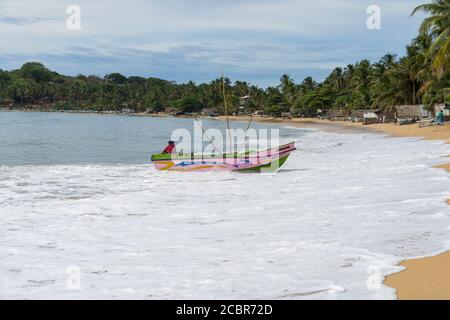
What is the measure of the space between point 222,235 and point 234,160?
11.2 m

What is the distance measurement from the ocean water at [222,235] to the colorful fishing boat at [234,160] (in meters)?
2.70

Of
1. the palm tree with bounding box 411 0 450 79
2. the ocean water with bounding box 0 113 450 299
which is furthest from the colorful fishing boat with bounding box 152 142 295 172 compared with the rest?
the palm tree with bounding box 411 0 450 79

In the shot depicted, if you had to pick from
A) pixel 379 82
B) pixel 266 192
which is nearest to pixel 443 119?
pixel 379 82

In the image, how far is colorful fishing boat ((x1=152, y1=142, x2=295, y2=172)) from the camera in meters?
20.3

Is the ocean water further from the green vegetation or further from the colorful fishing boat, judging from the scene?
the green vegetation

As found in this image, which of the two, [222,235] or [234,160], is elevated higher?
[234,160]

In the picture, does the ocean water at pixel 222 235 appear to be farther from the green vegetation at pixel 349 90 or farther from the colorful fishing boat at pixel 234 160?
the green vegetation at pixel 349 90

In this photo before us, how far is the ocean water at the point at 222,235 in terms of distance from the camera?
653 centimetres

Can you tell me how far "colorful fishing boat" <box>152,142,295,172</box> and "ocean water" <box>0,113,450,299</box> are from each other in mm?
2704

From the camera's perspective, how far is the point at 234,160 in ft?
67.0

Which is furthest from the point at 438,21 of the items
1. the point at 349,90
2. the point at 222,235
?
the point at 349,90

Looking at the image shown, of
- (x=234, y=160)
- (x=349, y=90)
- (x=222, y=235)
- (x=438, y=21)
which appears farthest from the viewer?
(x=349, y=90)

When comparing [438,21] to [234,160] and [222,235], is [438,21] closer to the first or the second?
[234,160]
